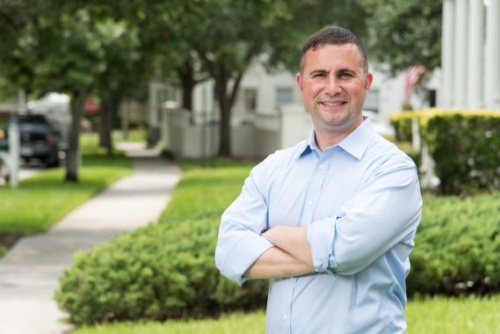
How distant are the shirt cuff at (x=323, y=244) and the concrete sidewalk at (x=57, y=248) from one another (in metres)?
5.89

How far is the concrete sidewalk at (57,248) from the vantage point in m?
10.2

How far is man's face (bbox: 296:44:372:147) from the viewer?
13.0ft

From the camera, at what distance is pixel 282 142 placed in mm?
37406

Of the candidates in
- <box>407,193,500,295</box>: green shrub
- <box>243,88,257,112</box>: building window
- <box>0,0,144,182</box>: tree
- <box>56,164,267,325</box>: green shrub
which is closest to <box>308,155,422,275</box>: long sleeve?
<box>56,164,267,325</box>: green shrub

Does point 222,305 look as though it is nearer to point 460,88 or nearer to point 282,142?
point 460,88

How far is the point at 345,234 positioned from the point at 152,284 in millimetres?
5671

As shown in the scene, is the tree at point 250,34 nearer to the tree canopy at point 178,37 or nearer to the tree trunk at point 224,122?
the tree canopy at point 178,37

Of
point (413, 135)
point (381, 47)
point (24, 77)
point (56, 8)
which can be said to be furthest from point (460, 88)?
point (381, 47)

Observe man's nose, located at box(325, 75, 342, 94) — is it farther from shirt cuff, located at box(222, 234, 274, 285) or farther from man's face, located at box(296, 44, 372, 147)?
shirt cuff, located at box(222, 234, 274, 285)

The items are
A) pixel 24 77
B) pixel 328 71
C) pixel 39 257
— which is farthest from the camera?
pixel 24 77

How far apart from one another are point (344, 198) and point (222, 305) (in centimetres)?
574

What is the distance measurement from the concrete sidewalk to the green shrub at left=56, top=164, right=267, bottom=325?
0.35 metres

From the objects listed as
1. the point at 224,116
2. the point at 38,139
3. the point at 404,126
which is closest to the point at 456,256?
the point at 404,126

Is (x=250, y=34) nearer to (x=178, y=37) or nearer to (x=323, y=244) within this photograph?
(x=178, y=37)
